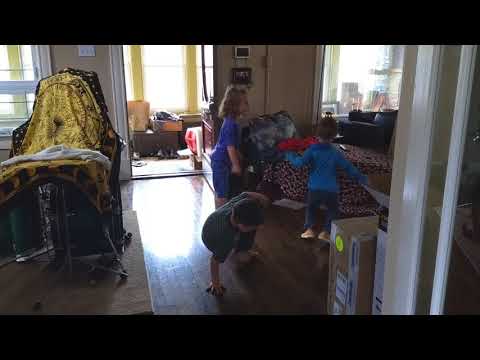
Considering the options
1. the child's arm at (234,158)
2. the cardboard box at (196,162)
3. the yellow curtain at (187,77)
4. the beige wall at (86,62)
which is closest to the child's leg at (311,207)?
the child's arm at (234,158)

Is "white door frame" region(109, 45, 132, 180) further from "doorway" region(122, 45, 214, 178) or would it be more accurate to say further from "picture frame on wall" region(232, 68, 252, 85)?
"picture frame on wall" region(232, 68, 252, 85)

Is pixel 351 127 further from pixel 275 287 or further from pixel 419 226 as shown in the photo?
pixel 419 226

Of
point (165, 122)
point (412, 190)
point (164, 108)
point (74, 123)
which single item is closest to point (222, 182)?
point (74, 123)

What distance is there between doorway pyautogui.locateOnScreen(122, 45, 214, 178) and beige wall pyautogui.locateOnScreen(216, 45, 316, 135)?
41.5 inches

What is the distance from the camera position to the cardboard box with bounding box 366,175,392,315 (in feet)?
5.38

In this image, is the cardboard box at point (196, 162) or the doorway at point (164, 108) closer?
the cardboard box at point (196, 162)

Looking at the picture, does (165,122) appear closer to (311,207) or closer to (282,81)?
(282,81)

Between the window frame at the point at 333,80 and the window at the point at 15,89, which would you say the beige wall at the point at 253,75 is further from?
the window at the point at 15,89

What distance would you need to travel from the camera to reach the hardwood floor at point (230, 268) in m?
2.46

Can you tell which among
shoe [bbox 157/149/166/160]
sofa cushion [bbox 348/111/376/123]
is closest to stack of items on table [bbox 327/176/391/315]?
sofa cushion [bbox 348/111/376/123]

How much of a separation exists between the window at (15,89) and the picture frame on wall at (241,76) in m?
2.00

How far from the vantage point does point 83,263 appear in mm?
2818
